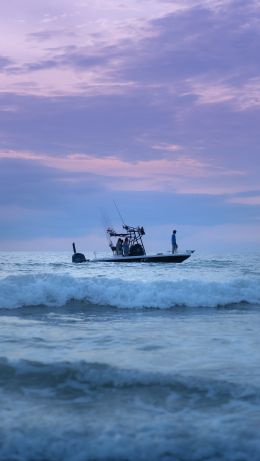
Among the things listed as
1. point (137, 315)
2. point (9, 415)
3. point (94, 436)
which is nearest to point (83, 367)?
point (9, 415)

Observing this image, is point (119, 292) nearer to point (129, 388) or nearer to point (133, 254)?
point (129, 388)

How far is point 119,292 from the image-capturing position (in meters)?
14.4

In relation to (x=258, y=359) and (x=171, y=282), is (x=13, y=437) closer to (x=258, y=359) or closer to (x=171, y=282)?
(x=258, y=359)

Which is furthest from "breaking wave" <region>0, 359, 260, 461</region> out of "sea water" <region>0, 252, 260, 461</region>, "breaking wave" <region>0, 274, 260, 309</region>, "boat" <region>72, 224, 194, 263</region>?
"boat" <region>72, 224, 194, 263</region>

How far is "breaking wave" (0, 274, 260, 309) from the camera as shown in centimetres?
1390

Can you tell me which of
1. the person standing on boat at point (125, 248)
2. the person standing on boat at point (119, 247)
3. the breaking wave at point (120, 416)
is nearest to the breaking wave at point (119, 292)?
the breaking wave at point (120, 416)

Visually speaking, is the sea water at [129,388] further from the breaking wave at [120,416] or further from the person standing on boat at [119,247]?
the person standing on boat at [119,247]

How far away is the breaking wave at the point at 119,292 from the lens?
45.6 feet

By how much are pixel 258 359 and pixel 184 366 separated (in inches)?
43.0

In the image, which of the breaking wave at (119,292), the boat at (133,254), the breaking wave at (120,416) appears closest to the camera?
the breaking wave at (120,416)

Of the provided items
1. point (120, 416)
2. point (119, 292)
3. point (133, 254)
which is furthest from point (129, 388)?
point (133, 254)

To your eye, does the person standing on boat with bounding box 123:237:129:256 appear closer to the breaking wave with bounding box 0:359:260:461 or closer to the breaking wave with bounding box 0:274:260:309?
the breaking wave with bounding box 0:274:260:309

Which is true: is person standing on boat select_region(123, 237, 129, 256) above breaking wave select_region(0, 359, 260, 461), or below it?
above

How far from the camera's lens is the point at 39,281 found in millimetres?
14594
